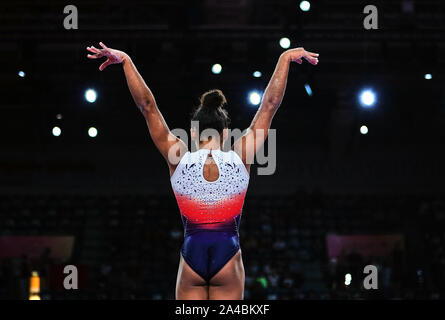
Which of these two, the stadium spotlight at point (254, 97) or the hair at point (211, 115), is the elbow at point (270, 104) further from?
the stadium spotlight at point (254, 97)

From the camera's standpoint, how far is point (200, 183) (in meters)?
2.69

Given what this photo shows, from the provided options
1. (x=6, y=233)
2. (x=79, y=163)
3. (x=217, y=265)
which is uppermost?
(x=79, y=163)

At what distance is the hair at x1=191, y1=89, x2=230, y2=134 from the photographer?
271cm

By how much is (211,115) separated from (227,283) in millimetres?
729

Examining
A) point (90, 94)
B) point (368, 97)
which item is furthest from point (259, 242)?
point (90, 94)

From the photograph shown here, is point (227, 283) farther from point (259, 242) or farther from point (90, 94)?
point (259, 242)

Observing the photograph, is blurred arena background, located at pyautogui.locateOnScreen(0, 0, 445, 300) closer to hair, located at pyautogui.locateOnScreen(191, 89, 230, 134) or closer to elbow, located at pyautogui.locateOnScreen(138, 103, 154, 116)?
Result: hair, located at pyautogui.locateOnScreen(191, 89, 230, 134)

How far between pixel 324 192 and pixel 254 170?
2126mm

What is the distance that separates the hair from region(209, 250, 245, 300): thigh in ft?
1.94

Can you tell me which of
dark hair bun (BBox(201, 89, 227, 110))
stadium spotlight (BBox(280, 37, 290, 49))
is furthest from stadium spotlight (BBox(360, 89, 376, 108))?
dark hair bun (BBox(201, 89, 227, 110))

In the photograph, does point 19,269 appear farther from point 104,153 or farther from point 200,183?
point 200,183

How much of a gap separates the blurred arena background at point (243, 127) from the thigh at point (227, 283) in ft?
26.1

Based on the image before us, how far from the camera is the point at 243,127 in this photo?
55.1 feet
